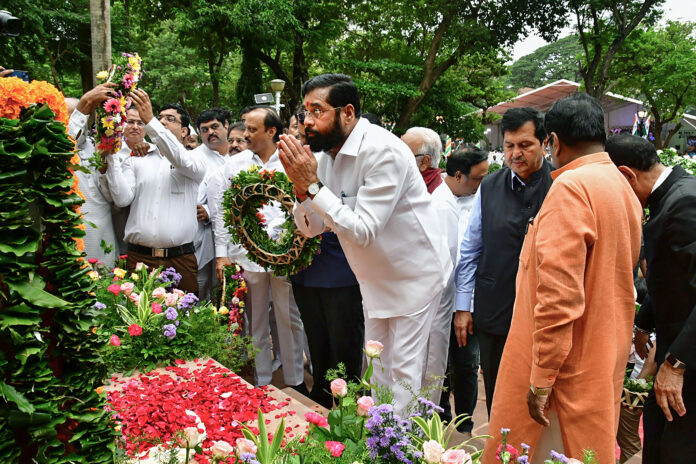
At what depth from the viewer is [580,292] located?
2092 mm

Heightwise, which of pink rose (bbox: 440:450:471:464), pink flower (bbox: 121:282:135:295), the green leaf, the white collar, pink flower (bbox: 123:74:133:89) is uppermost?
pink flower (bbox: 123:74:133:89)

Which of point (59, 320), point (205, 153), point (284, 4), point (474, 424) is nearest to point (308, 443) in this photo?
point (59, 320)

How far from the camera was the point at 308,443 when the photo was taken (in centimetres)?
206

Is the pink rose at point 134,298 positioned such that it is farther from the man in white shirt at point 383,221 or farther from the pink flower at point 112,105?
the man in white shirt at point 383,221

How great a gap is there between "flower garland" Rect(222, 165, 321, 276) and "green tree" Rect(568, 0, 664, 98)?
1799 centimetres

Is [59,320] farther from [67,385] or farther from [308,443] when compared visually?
[308,443]

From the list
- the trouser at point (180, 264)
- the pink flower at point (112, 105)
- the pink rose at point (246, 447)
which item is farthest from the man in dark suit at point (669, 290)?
the trouser at point (180, 264)

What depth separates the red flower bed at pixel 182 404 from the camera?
8.61 feet

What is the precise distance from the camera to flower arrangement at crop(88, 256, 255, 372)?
3.61m

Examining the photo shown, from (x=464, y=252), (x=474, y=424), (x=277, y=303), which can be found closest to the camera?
(x=464, y=252)

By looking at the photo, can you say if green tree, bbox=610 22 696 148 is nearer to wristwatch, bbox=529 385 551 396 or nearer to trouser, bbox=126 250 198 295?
trouser, bbox=126 250 198 295

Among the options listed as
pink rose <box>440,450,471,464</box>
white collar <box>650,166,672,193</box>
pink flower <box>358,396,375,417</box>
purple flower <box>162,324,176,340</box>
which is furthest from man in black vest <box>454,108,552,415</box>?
purple flower <box>162,324,176,340</box>

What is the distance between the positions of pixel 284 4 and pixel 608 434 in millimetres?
16682

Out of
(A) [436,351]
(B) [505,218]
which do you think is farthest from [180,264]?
(B) [505,218]
